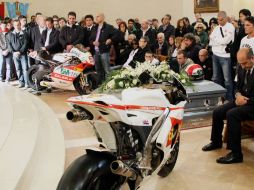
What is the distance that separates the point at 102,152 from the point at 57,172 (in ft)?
3.33

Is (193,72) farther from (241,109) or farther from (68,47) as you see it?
(68,47)

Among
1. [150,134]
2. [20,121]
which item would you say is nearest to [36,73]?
[20,121]

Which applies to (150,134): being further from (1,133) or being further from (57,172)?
(1,133)

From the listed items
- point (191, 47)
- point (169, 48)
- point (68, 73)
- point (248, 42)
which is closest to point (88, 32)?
point (68, 73)

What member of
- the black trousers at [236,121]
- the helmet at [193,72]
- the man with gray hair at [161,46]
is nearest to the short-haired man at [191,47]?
the helmet at [193,72]

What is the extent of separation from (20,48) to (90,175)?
6.26 meters

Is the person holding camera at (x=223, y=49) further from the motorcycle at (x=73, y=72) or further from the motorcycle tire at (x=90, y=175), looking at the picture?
the motorcycle tire at (x=90, y=175)

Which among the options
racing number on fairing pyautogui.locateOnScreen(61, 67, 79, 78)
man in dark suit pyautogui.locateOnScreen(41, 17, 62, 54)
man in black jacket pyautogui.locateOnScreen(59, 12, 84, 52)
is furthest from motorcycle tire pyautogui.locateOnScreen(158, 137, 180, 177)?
man in dark suit pyautogui.locateOnScreen(41, 17, 62, 54)

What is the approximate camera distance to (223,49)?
5656 millimetres

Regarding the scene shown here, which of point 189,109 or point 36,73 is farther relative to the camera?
point 36,73

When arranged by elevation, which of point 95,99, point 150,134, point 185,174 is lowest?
point 185,174

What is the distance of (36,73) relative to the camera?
23.3 feet

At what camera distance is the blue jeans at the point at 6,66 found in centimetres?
868

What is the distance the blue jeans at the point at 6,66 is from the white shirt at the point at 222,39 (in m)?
4.79
